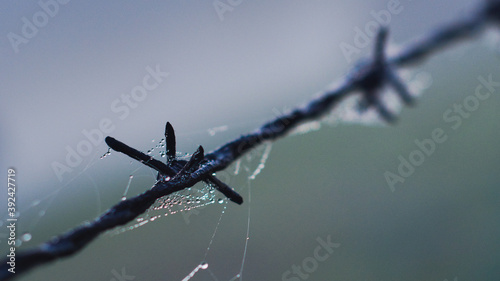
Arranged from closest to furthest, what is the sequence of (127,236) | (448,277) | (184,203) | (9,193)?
(184,203), (9,193), (448,277), (127,236)

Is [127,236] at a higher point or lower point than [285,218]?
higher

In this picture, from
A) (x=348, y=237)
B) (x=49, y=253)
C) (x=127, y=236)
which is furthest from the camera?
(x=127, y=236)

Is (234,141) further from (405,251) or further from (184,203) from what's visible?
(405,251)

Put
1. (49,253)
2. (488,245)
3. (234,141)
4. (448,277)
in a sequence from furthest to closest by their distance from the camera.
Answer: (488,245) → (448,277) → (234,141) → (49,253)

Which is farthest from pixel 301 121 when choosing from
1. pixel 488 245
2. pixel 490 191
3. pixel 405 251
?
pixel 490 191

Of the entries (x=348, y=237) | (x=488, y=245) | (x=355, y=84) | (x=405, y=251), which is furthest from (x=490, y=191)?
(x=355, y=84)

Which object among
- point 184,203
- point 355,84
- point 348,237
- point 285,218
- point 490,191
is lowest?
point 490,191

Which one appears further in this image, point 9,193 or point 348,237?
point 348,237

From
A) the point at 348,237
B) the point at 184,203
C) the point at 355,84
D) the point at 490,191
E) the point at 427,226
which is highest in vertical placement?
the point at 184,203

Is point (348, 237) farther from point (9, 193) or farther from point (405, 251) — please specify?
point (9, 193)
